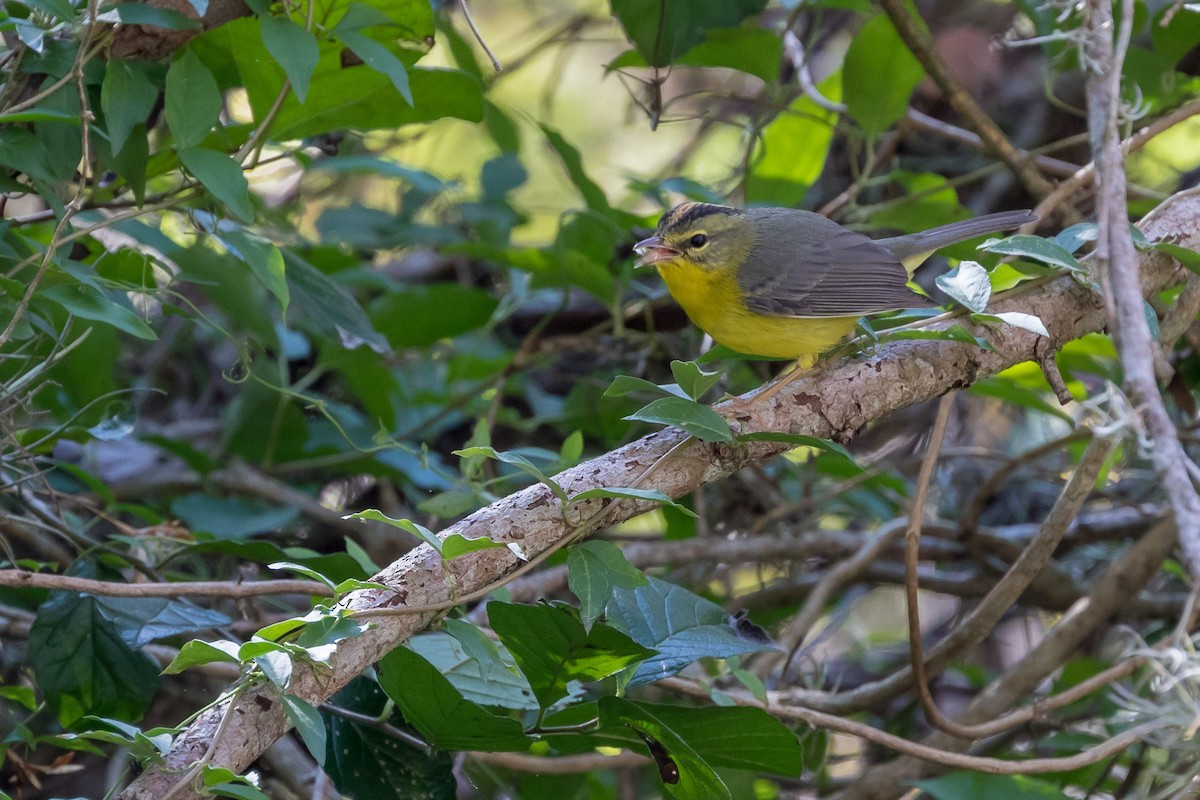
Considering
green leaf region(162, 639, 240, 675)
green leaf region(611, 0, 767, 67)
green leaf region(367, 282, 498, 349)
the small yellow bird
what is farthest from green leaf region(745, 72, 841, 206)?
green leaf region(162, 639, 240, 675)

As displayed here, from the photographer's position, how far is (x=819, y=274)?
2.96 metres

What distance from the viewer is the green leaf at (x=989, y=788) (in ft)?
7.53

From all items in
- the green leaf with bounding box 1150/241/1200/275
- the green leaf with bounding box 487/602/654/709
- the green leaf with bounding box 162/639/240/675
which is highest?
the green leaf with bounding box 1150/241/1200/275

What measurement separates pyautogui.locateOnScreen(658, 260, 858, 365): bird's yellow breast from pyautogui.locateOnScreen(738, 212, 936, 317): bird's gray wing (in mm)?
31

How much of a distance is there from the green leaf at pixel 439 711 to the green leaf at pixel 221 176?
0.90 meters

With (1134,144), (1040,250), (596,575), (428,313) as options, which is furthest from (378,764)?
(1134,144)

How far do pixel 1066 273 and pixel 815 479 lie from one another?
1617 mm

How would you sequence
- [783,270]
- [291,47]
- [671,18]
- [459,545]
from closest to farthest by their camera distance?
[459,545]
[291,47]
[671,18]
[783,270]

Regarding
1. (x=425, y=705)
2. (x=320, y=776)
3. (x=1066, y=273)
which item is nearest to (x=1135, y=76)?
(x=1066, y=273)

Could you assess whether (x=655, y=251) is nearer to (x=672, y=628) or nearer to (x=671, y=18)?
(x=671, y=18)

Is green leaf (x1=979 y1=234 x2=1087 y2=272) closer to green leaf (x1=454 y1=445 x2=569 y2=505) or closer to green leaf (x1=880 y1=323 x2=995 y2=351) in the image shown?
green leaf (x1=880 y1=323 x2=995 y2=351)

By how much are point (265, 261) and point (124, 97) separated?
43cm

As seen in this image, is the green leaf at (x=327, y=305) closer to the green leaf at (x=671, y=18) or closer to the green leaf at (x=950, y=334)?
the green leaf at (x=671, y=18)

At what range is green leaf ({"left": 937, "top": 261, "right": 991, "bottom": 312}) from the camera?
6.57ft
